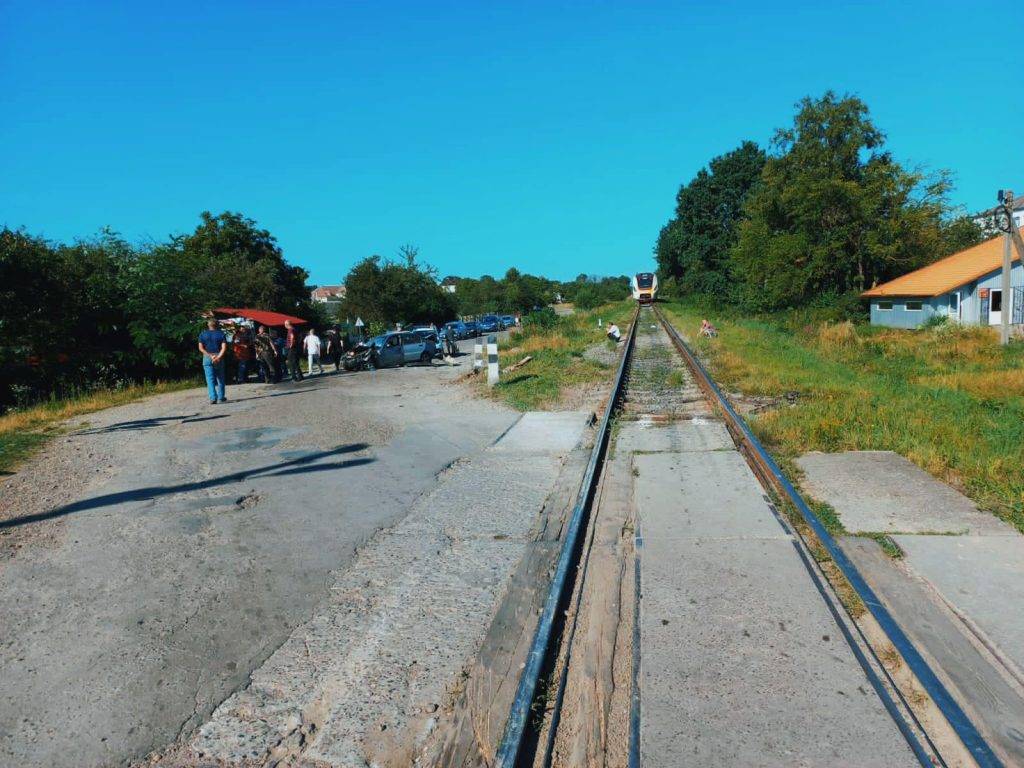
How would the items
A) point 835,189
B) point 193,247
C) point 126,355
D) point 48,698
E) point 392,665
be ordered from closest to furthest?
point 48,698 < point 392,665 < point 126,355 < point 835,189 < point 193,247

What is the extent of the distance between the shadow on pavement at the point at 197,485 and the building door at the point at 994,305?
97.9 ft

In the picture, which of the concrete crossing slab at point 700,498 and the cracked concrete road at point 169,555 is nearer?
the cracked concrete road at point 169,555

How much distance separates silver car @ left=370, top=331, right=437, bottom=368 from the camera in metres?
23.3

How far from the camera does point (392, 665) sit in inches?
145

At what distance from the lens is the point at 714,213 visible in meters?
76.6

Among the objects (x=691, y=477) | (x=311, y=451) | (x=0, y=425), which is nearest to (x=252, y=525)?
(x=311, y=451)

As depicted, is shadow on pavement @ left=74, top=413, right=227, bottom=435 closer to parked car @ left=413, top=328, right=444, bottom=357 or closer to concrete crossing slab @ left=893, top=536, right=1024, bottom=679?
concrete crossing slab @ left=893, top=536, right=1024, bottom=679

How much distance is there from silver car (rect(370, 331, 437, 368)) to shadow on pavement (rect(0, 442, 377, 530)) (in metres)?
14.1

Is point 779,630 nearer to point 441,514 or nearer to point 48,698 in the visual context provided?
point 441,514

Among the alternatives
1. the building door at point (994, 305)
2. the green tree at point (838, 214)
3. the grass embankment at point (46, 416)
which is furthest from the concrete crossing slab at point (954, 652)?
the green tree at point (838, 214)

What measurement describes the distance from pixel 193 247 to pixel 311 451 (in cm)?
4714

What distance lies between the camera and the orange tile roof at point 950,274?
30031 mm

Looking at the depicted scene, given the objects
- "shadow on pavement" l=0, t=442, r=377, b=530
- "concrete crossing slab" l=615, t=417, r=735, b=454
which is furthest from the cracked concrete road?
"concrete crossing slab" l=615, t=417, r=735, b=454

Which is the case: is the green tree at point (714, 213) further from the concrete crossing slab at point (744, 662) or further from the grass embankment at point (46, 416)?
the concrete crossing slab at point (744, 662)
